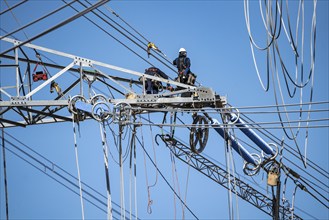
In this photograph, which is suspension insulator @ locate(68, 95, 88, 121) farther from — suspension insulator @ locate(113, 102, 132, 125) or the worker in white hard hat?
the worker in white hard hat

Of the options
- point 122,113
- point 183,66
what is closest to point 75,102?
point 122,113

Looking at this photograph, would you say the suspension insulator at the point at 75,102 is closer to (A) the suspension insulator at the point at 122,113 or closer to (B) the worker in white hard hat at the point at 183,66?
(A) the suspension insulator at the point at 122,113

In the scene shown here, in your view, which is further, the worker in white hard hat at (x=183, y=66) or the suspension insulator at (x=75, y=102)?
the worker in white hard hat at (x=183, y=66)

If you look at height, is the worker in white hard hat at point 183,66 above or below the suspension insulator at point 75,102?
above

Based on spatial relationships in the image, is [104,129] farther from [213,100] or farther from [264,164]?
[264,164]

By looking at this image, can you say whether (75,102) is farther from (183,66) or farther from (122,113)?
(183,66)

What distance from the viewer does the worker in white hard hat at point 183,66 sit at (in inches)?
1087

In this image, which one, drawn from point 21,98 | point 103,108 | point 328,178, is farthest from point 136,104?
point 328,178

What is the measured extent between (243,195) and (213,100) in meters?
24.7

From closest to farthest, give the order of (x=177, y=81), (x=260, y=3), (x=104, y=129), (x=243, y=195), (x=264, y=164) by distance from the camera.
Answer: (x=260, y=3) → (x=104, y=129) → (x=177, y=81) → (x=264, y=164) → (x=243, y=195)

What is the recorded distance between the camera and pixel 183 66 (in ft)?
93.1

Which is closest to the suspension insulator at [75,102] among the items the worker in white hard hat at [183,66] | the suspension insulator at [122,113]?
the suspension insulator at [122,113]

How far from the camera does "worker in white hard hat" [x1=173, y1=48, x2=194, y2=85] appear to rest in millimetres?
A: 27609

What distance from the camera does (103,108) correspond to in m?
25.6
